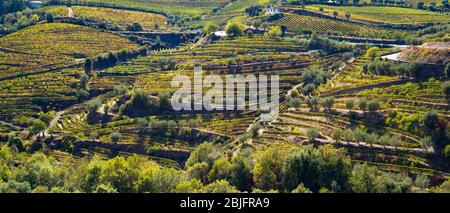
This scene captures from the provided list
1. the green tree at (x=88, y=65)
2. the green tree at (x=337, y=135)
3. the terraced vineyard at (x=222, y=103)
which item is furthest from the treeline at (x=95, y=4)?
the green tree at (x=337, y=135)

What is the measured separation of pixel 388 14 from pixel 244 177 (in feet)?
316

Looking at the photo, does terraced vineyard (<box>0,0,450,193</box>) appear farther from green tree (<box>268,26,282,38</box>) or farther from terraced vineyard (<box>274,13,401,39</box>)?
green tree (<box>268,26,282,38</box>)

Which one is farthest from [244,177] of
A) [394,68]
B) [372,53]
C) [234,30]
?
[234,30]

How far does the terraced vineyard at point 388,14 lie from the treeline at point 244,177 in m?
84.2

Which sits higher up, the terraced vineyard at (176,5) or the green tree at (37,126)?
the terraced vineyard at (176,5)

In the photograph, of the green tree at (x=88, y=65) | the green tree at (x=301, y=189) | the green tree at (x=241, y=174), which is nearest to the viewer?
the green tree at (x=301, y=189)

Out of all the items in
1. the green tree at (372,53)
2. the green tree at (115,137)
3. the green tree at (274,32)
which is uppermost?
the green tree at (274,32)

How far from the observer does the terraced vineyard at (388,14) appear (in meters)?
134

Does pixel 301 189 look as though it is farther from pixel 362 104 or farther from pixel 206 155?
pixel 362 104

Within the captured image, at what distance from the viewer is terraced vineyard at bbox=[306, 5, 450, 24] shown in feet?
441

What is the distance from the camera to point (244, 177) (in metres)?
60.1

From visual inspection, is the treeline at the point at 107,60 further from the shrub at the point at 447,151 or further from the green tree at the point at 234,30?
the shrub at the point at 447,151

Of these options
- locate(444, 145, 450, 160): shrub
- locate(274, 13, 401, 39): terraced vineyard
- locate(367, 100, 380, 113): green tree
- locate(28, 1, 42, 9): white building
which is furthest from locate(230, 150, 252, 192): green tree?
locate(28, 1, 42, 9): white building

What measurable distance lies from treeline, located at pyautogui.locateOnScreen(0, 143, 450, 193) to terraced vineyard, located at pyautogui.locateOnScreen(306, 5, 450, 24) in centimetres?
8418
